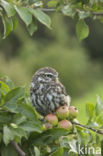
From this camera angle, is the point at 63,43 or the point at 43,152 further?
the point at 63,43

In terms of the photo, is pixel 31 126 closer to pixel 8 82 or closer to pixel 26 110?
pixel 26 110

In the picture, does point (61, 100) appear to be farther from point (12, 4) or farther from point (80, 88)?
point (80, 88)

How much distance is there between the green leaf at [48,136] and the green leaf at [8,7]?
0.67 meters

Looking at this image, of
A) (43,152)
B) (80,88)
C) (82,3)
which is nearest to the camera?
(43,152)

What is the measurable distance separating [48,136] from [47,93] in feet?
4.96

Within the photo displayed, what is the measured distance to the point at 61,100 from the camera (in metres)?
4.25

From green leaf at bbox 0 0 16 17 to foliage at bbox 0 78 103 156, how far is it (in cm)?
42

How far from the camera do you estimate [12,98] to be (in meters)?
2.75

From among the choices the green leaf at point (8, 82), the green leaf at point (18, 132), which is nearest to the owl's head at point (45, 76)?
the green leaf at point (8, 82)

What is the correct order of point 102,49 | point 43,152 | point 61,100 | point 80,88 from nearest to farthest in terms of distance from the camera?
1. point 43,152
2. point 61,100
3. point 80,88
4. point 102,49

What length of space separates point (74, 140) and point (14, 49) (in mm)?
24210

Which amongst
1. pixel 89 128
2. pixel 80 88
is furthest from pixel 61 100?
pixel 80 88

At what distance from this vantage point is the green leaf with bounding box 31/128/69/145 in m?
2.83

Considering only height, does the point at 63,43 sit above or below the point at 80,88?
above
